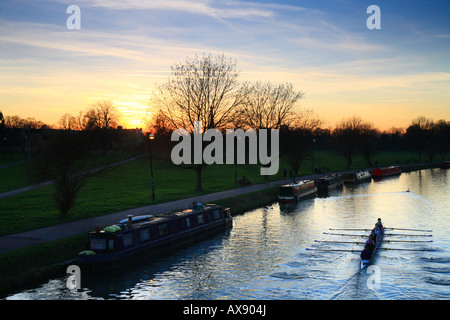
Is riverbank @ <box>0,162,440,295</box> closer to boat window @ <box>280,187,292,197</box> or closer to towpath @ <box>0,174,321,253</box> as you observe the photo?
towpath @ <box>0,174,321,253</box>

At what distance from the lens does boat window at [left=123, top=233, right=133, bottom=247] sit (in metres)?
22.7

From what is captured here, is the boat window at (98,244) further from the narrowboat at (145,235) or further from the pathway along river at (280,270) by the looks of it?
the pathway along river at (280,270)

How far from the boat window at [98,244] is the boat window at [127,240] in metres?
1.13

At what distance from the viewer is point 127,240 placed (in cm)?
2298

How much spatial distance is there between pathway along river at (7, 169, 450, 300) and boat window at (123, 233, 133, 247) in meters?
1.24

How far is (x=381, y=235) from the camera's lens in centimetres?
2844

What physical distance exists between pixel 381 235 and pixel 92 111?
96103 mm

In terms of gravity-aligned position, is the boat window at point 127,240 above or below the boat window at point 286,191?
below

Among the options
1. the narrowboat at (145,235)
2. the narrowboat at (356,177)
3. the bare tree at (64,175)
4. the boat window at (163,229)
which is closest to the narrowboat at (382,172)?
the narrowboat at (356,177)

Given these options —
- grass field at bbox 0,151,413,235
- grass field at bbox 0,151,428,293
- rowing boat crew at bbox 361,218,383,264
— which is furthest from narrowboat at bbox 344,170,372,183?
rowing boat crew at bbox 361,218,383,264

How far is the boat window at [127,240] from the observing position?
22.7 m

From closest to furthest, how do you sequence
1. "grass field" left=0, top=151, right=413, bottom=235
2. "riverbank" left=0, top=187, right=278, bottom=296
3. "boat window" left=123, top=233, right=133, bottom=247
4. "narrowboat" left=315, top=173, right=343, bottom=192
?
"riverbank" left=0, top=187, right=278, bottom=296 < "boat window" left=123, top=233, right=133, bottom=247 < "grass field" left=0, top=151, right=413, bottom=235 < "narrowboat" left=315, top=173, right=343, bottom=192
